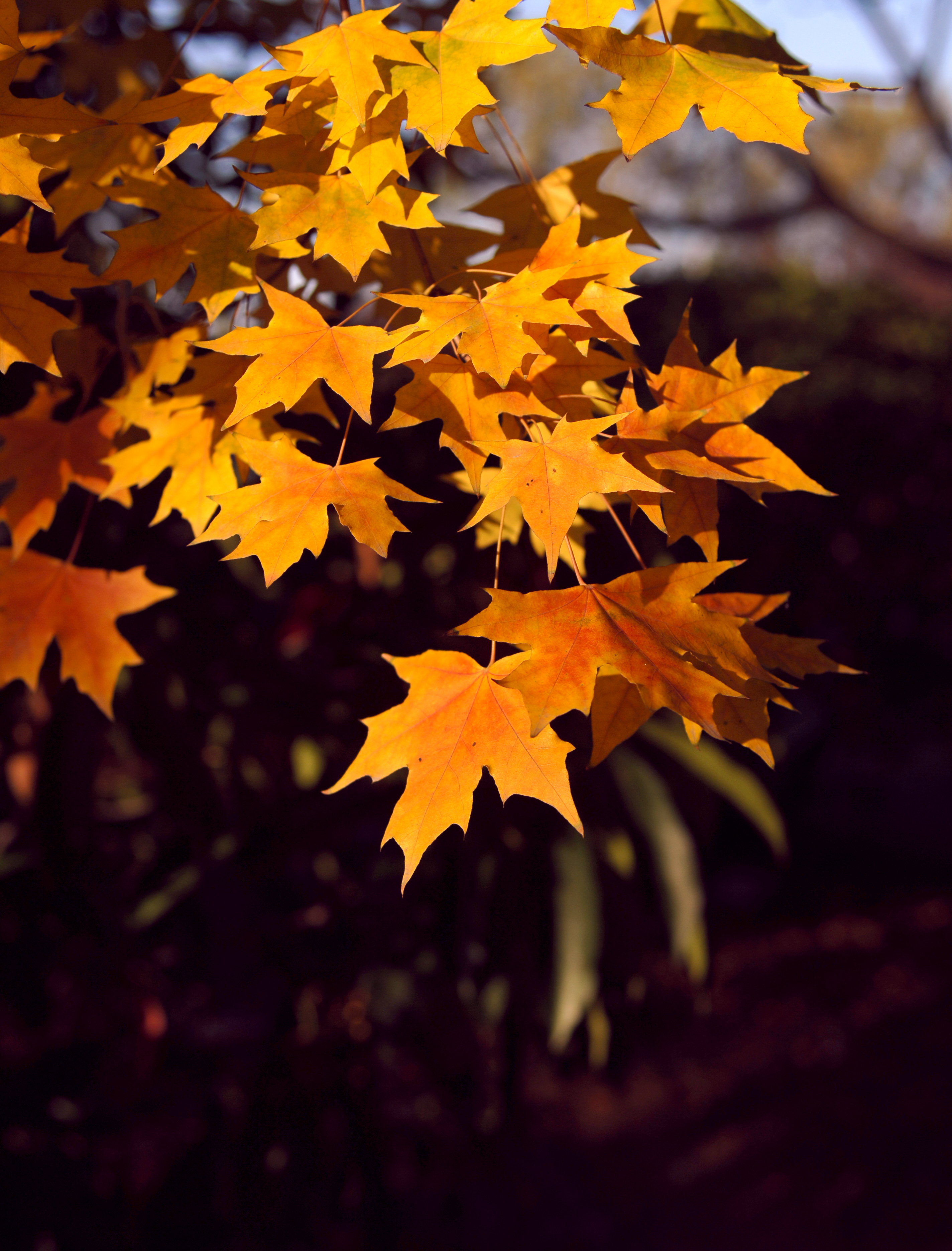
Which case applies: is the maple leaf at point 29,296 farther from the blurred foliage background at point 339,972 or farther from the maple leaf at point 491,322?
the blurred foliage background at point 339,972

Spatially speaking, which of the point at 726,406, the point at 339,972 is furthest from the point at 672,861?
the point at 726,406

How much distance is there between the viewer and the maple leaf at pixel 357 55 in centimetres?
62

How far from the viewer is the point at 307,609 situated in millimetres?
1900

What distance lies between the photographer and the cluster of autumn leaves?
2.09ft

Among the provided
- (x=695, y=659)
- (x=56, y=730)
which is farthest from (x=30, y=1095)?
(x=695, y=659)

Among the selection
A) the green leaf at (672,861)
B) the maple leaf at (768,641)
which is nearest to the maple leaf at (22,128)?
the maple leaf at (768,641)

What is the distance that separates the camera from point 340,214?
0.67 m

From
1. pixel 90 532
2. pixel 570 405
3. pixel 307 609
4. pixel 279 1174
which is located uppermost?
pixel 570 405

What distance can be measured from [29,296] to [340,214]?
30 cm

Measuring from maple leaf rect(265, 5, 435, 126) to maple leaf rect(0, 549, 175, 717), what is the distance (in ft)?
1.70

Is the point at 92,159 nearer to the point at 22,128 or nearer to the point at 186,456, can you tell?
the point at 22,128

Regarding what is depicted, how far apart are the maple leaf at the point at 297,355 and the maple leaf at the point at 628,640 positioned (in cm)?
20

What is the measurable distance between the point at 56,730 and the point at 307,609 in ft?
1.99

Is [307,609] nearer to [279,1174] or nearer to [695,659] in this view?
[279,1174]
